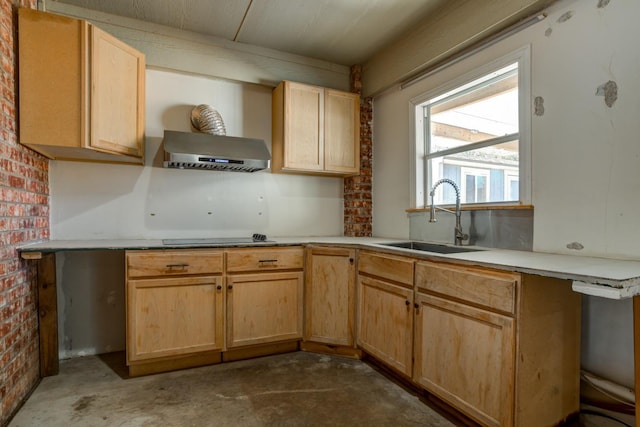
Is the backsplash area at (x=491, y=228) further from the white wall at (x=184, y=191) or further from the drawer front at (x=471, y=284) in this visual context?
the white wall at (x=184, y=191)

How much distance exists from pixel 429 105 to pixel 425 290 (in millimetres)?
1705

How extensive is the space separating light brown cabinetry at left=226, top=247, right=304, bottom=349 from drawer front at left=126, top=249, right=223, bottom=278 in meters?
0.12

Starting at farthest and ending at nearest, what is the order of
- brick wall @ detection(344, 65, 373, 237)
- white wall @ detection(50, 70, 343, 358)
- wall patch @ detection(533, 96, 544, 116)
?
brick wall @ detection(344, 65, 373, 237) → white wall @ detection(50, 70, 343, 358) → wall patch @ detection(533, 96, 544, 116)

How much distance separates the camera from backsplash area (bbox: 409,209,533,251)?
6.74 ft

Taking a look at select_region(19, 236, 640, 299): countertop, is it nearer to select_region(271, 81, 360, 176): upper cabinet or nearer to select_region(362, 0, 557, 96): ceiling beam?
select_region(271, 81, 360, 176): upper cabinet

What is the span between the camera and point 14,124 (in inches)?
77.7

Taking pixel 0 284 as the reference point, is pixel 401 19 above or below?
above

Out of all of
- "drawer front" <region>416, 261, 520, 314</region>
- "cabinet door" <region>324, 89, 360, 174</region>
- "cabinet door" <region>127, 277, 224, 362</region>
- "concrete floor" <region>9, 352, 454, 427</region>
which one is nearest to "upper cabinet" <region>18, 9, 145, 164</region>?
"cabinet door" <region>127, 277, 224, 362</region>

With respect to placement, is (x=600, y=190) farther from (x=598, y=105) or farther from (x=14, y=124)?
(x=14, y=124)

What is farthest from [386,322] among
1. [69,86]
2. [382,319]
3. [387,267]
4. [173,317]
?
[69,86]

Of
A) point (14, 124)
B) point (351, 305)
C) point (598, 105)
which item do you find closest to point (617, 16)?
point (598, 105)

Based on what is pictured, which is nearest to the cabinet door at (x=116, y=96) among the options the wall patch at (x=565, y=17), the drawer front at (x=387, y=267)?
the drawer front at (x=387, y=267)

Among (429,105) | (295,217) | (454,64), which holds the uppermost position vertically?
(454,64)

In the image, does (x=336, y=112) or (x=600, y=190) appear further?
(x=336, y=112)
